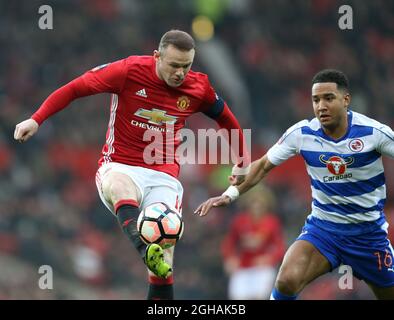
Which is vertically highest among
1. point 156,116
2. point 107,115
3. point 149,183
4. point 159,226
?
point 107,115

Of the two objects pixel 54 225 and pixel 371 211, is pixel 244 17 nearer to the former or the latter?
pixel 54 225

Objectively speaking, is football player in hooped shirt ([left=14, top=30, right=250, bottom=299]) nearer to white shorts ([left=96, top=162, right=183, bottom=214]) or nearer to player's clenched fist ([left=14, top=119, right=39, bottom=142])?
white shorts ([left=96, top=162, right=183, bottom=214])

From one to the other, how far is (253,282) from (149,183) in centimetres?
566

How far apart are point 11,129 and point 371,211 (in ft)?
33.7

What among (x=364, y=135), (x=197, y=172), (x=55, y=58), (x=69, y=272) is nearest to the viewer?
(x=364, y=135)

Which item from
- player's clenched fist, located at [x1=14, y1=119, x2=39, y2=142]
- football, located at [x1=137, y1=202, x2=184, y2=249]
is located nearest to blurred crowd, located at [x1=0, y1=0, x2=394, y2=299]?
football, located at [x1=137, y1=202, x2=184, y2=249]

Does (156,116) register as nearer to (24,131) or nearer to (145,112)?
(145,112)

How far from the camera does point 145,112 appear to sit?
26.4 feet

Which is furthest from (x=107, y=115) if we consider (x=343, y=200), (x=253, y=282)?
(x=343, y=200)

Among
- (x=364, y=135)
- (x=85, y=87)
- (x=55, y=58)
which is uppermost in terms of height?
(x=55, y=58)

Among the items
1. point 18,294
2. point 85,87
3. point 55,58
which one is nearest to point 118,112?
point 85,87

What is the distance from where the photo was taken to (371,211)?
25.2 feet

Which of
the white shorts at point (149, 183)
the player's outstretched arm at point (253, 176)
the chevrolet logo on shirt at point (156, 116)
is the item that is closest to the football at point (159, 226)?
the white shorts at point (149, 183)

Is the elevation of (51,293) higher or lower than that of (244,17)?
lower
